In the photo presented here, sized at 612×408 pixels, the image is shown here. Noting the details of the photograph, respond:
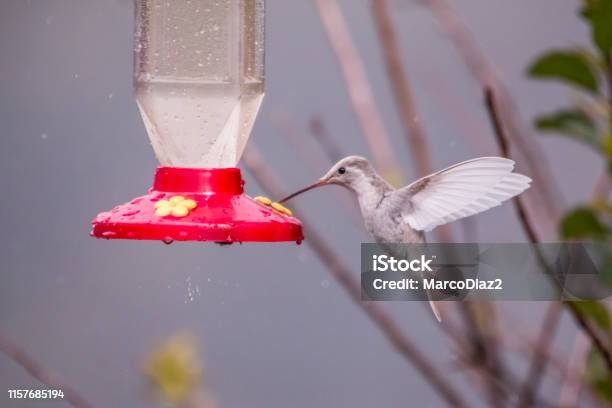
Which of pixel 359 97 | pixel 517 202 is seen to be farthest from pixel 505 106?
pixel 517 202

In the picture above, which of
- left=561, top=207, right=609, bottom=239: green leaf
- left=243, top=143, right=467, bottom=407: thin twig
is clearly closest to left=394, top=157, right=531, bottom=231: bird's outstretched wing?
left=561, top=207, right=609, bottom=239: green leaf

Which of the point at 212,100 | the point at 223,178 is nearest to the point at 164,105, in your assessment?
the point at 212,100

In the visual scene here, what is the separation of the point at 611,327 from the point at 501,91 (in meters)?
0.51

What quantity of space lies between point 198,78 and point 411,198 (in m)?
0.38

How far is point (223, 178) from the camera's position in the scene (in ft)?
3.57

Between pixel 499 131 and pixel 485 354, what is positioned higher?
pixel 499 131

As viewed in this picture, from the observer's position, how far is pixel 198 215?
1001 millimetres

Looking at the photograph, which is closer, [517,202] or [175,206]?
[517,202]

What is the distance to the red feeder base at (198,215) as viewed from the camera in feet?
3.16

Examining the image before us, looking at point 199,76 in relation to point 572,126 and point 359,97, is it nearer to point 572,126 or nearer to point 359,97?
point 359,97

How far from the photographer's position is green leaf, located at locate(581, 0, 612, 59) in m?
0.98

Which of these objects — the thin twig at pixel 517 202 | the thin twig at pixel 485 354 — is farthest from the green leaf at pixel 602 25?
the thin twig at pixel 485 354

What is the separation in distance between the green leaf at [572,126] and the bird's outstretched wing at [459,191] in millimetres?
173

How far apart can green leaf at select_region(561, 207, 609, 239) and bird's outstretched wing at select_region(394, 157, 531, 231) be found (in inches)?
4.5
